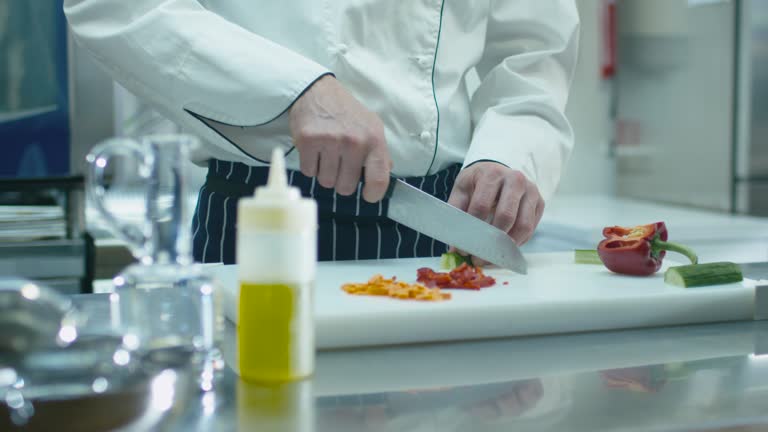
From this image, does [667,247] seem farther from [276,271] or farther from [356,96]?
[276,271]

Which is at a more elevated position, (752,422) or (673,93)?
(673,93)

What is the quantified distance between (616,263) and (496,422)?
19.5 inches

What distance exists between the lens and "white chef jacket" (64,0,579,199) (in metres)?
1.06

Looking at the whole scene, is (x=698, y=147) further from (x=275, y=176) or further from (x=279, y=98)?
(x=275, y=176)

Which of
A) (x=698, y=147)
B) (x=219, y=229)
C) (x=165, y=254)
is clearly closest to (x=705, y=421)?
(x=165, y=254)

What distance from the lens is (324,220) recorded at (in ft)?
4.12

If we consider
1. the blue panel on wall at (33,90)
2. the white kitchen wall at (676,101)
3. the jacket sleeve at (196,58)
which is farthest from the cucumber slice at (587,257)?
the white kitchen wall at (676,101)

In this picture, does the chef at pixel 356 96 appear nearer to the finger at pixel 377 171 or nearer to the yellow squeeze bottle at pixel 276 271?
the finger at pixel 377 171

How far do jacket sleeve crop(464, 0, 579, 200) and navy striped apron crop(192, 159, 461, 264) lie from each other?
11 centimetres

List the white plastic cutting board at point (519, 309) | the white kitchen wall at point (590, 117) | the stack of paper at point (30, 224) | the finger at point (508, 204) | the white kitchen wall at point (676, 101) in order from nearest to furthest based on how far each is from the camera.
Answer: the white plastic cutting board at point (519, 309)
the finger at point (508, 204)
the stack of paper at point (30, 224)
the white kitchen wall at point (676, 101)
the white kitchen wall at point (590, 117)

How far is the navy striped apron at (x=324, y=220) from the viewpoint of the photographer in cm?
123

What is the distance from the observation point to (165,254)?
0.63 meters

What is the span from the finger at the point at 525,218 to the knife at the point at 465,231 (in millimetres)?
138

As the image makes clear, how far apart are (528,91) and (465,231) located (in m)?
0.38
